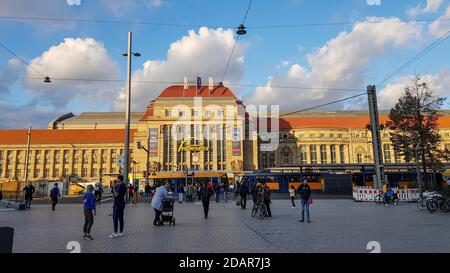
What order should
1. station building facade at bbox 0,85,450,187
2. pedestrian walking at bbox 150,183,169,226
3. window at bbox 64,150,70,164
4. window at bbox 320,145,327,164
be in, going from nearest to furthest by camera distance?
pedestrian walking at bbox 150,183,169,226 → station building facade at bbox 0,85,450,187 → window at bbox 320,145,327,164 → window at bbox 64,150,70,164

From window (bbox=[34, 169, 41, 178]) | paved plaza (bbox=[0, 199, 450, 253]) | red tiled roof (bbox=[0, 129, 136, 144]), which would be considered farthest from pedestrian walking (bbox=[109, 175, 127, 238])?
window (bbox=[34, 169, 41, 178])

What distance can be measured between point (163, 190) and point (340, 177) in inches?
1430

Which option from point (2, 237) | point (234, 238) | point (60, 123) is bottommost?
point (234, 238)

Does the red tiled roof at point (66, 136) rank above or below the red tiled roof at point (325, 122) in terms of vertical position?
below

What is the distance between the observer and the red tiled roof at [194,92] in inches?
3511

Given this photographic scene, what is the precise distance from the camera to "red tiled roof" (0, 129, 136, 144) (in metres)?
105

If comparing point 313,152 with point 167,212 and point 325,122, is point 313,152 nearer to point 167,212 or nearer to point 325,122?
point 325,122

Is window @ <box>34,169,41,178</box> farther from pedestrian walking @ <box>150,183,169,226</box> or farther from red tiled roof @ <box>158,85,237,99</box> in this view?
pedestrian walking @ <box>150,183,169,226</box>

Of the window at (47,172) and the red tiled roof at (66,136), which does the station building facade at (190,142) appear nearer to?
the red tiled roof at (66,136)

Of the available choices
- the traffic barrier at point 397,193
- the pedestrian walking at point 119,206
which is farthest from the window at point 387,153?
the pedestrian walking at point 119,206

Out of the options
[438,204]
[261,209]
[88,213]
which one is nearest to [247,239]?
[88,213]
